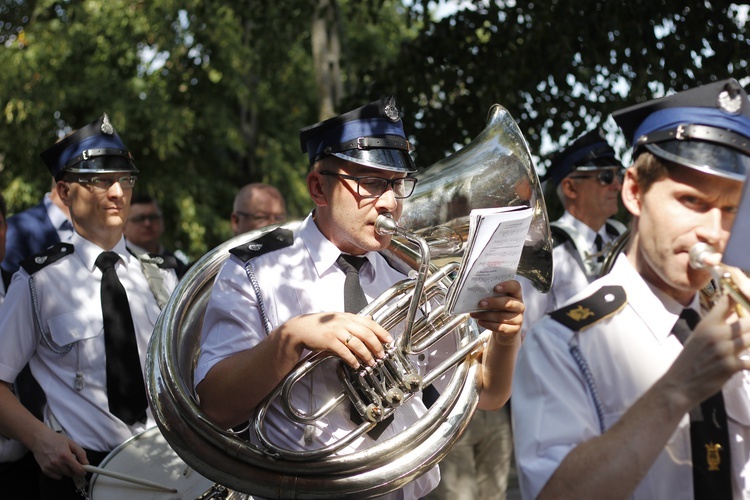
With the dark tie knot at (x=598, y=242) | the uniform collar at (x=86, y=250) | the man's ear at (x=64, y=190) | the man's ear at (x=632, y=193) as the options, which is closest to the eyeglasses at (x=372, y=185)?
the man's ear at (x=632, y=193)

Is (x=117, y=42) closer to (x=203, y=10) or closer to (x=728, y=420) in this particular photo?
(x=203, y=10)

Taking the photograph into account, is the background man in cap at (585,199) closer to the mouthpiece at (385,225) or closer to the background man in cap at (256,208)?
the background man in cap at (256,208)

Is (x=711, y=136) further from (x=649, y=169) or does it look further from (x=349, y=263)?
(x=349, y=263)

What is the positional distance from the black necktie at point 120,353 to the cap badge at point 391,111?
1.47 metres

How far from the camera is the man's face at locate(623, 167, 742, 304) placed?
2.12 meters

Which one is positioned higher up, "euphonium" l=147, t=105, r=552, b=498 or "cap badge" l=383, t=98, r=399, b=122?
"cap badge" l=383, t=98, r=399, b=122

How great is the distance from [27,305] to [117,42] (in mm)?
10114

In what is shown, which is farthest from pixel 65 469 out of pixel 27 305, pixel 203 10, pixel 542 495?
pixel 203 10

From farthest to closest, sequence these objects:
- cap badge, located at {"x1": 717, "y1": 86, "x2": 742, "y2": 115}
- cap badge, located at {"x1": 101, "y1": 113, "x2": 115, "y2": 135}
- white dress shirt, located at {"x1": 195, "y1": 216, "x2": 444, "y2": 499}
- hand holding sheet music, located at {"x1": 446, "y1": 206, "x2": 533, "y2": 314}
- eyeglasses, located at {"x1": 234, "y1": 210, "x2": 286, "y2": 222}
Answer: eyeglasses, located at {"x1": 234, "y1": 210, "x2": 286, "y2": 222}, cap badge, located at {"x1": 101, "y1": 113, "x2": 115, "y2": 135}, white dress shirt, located at {"x1": 195, "y1": 216, "x2": 444, "y2": 499}, hand holding sheet music, located at {"x1": 446, "y1": 206, "x2": 533, "y2": 314}, cap badge, located at {"x1": 717, "y1": 86, "x2": 742, "y2": 115}

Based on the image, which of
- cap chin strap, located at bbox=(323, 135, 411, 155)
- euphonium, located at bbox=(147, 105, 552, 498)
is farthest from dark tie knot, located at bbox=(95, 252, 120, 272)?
cap chin strap, located at bbox=(323, 135, 411, 155)

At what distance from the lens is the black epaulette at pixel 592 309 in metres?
2.21

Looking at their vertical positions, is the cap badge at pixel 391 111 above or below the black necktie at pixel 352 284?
above

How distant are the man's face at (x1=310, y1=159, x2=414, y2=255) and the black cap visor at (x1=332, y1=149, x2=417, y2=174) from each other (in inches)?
1.0

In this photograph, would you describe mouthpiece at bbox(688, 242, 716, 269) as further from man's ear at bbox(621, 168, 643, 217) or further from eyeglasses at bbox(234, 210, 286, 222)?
eyeglasses at bbox(234, 210, 286, 222)
